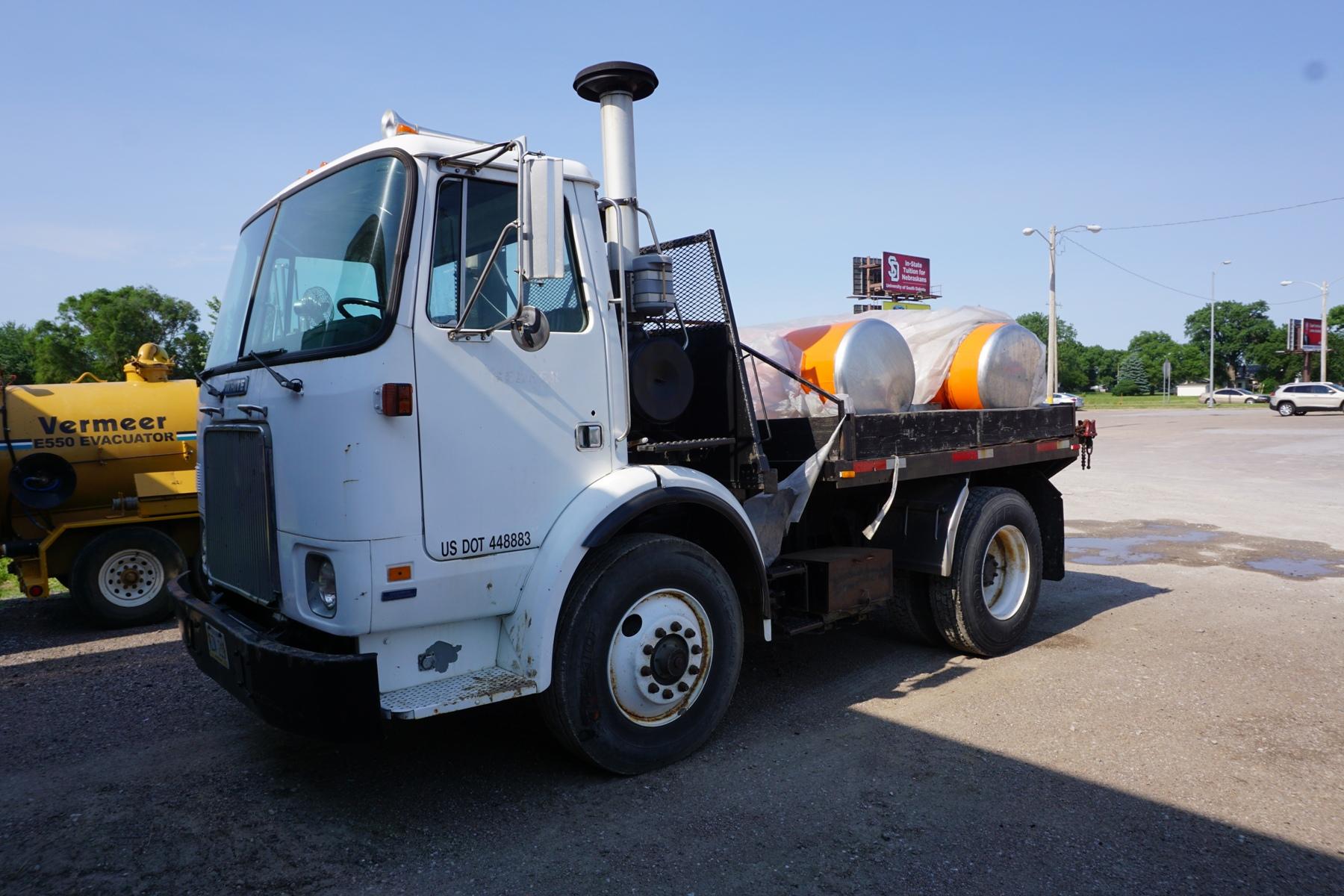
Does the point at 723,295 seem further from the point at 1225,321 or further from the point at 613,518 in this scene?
the point at 1225,321

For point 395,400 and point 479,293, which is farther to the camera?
point 479,293

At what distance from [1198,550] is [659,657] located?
7865 mm

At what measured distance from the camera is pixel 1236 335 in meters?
103

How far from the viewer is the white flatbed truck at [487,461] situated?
3447 millimetres

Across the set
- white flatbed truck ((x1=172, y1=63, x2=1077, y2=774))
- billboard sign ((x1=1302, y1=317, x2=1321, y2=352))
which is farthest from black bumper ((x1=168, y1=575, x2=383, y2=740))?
billboard sign ((x1=1302, y1=317, x2=1321, y2=352))

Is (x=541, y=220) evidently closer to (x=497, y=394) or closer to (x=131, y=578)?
(x=497, y=394)

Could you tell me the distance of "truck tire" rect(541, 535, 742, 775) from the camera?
151 inches

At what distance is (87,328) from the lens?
152 ft

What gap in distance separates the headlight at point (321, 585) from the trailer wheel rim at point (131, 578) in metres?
4.99

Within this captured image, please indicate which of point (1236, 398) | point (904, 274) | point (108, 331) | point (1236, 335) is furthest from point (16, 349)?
point (1236, 335)

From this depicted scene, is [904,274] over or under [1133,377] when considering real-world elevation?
over

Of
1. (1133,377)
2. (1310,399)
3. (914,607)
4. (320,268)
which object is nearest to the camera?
(320,268)

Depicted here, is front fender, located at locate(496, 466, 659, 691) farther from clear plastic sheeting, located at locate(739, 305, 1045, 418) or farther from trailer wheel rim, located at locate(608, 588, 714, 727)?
clear plastic sheeting, located at locate(739, 305, 1045, 418)

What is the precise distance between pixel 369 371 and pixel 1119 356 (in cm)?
14314
